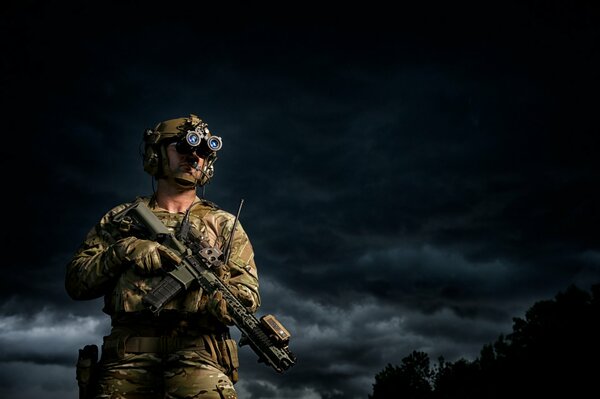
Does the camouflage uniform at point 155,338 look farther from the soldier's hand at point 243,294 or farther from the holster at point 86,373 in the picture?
the holster at point 86,373

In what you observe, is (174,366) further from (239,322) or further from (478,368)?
(478,368)

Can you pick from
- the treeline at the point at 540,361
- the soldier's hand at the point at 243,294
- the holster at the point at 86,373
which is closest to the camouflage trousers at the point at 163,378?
the holster at the point at 86,373

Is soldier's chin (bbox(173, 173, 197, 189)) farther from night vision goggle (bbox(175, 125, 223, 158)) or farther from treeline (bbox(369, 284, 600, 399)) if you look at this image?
treeline (bbox(369, 284, 600, 399))

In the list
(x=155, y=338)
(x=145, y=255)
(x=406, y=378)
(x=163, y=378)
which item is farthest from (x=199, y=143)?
(x=406, y=378)

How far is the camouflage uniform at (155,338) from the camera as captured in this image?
6.28 meters

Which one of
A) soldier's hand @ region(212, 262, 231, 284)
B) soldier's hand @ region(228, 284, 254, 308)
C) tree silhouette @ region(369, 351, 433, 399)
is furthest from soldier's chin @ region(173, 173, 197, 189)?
tree silhouette @ region(369, 351, 433, 399)

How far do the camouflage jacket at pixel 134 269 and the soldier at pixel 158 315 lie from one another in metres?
0.01


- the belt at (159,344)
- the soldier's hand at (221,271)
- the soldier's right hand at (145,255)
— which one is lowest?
the belt at (159,344)

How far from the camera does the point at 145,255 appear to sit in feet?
21.0

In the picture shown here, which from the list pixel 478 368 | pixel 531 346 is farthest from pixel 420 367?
pixel 531 346

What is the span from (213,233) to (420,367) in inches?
2300

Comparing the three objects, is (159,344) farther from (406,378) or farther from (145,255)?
(406,378)

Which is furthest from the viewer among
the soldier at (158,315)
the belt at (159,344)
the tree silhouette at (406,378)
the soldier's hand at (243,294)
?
the tree silhouette at (406,378)

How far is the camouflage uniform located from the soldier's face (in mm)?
808
